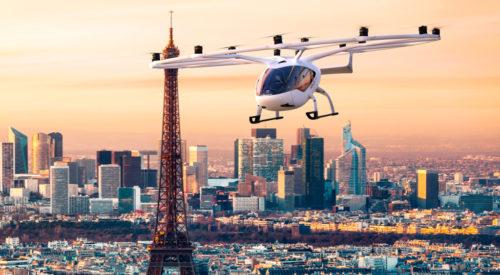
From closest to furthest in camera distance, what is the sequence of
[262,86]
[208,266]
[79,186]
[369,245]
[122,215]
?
[262,86] → [208,266] → [369,245] → [122,215] → [79,186]

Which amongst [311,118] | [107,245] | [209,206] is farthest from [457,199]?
[311,118]

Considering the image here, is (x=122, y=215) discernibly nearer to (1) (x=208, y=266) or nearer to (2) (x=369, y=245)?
(2) (x=369, y=245)

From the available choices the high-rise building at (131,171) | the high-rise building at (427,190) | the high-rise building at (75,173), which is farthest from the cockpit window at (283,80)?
the high-rise building at (75,173)

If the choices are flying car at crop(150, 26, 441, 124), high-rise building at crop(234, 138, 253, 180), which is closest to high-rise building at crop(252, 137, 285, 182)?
high-rise building at crop(234, 138, 253, 180)

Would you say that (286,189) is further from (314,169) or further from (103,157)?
(103,157)

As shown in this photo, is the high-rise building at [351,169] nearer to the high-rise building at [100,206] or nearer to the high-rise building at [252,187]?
the high-rise building at [252,187]
